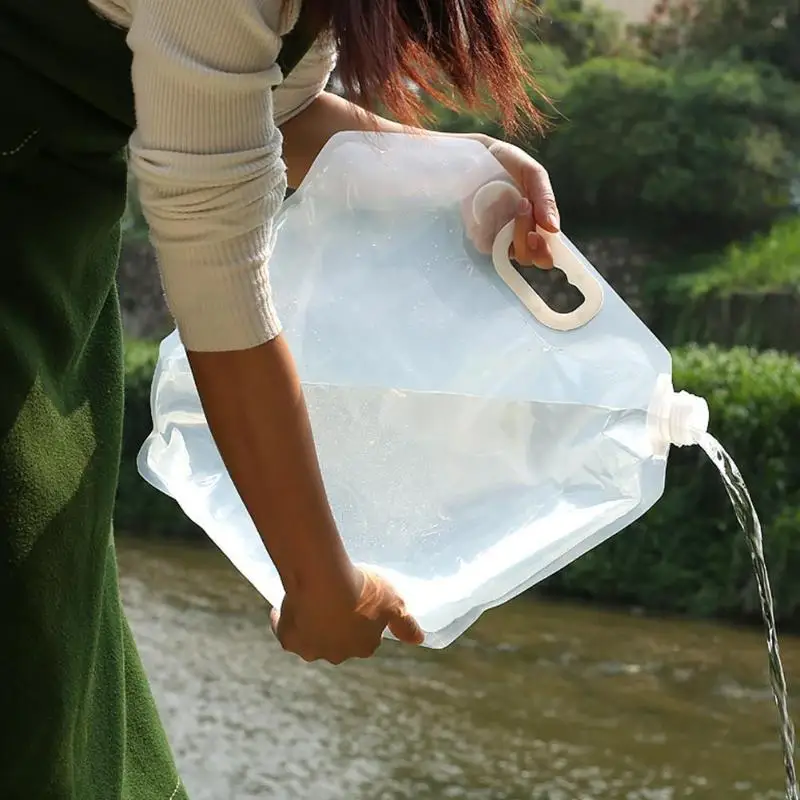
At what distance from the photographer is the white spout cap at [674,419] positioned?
0.96 meters

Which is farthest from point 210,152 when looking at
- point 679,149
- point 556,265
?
point 679,149

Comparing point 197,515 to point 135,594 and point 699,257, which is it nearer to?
point 135,594

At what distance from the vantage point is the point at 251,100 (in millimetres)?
645

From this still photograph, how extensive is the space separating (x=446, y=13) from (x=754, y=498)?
3.66m

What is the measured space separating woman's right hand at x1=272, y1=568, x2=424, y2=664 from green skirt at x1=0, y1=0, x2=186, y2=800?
0.46 ft

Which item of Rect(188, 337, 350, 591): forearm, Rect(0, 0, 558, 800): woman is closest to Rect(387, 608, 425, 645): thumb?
Rect(0, 0, 558, 800): woman

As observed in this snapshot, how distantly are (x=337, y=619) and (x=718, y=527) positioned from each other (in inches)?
141

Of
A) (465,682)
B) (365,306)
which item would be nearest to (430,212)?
(365,306)

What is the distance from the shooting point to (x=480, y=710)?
3.15 meters

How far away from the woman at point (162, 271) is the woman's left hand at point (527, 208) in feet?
0.59

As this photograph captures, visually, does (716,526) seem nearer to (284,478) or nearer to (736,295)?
(736,295)

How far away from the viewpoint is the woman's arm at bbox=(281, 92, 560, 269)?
101 centimetres

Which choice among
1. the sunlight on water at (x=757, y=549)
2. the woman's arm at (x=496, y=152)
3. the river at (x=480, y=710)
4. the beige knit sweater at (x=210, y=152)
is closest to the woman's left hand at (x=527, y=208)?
the woman's arm at (x=496, y=152)

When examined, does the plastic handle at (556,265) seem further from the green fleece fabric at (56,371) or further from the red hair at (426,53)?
the green fleece fabric at (56,371)
